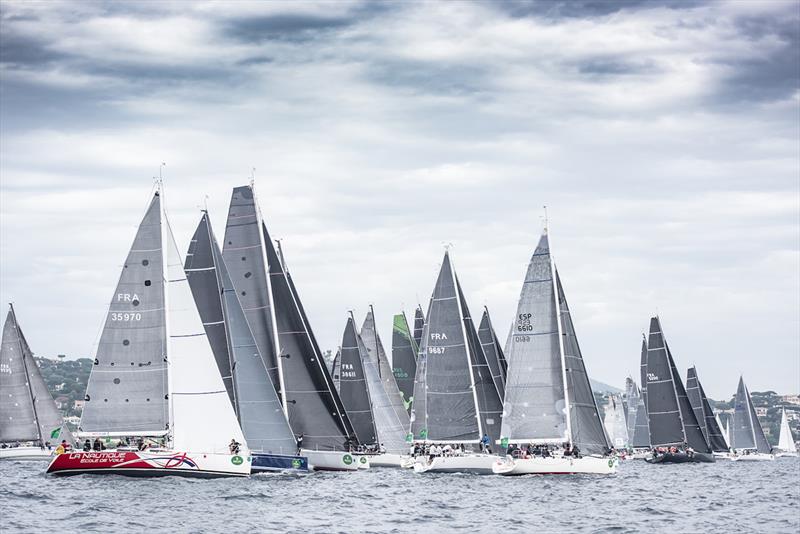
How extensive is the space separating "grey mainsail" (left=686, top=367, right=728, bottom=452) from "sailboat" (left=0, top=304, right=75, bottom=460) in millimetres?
50753

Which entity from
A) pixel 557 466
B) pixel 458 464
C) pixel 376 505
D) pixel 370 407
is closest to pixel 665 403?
pixel 370 407

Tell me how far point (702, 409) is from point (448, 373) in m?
44.0

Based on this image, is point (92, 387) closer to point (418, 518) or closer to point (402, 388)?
point (418, 518)

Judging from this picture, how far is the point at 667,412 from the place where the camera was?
83812mm

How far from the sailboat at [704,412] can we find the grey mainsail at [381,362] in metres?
32.3

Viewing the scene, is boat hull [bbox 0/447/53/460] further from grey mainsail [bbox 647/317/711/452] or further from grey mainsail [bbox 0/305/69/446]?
grey mainsail [bbox 647/317/711/452]

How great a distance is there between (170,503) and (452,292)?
88.6 feet

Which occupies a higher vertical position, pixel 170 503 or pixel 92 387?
pixel 92 387

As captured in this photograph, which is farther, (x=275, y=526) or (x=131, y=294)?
(x=131, y=294)

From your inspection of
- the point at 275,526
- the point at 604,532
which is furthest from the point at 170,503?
the point at 604,532

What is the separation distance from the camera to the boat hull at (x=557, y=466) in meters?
51.2

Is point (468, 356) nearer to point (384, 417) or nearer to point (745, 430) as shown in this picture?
point (384, 417)

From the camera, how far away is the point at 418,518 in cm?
3475

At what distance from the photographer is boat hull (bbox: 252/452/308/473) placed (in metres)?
47.3
